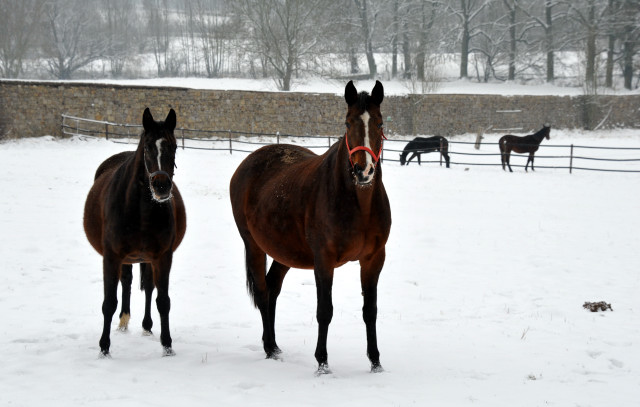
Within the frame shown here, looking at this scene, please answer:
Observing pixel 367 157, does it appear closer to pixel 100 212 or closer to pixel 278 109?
pixel 100 212

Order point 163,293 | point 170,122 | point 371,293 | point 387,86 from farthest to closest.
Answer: point 387,86 → point 163,293 → point 170,122 → point 371,293

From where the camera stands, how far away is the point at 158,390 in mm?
3980

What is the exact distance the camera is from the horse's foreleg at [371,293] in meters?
4.39

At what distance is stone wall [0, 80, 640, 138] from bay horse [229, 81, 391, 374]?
782 inches

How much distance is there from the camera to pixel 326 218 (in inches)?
164

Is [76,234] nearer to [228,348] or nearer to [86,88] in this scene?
[228,348]

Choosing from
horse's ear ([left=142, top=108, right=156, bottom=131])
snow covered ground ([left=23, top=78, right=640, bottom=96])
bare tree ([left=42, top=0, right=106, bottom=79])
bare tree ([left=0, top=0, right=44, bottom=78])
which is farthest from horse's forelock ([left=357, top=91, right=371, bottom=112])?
bare tree ([left=42, top=0, right=106, bottom=79])

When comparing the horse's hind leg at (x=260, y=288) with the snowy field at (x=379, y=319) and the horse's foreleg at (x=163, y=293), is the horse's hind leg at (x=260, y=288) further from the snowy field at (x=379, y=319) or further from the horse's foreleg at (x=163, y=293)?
the horse's foreleg at (x=163, y=293)

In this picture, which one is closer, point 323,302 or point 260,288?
point 323,302

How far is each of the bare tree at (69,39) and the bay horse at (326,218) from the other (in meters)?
42.4

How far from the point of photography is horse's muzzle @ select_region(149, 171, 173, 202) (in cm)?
430

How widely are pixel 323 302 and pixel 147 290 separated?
2.06m

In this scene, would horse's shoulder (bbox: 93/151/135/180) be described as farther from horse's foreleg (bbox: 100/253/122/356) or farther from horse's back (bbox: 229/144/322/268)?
horse's foreleg (bbox: 100/253/122/356)

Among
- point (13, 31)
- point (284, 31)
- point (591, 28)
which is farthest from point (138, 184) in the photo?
point (591, 28)
